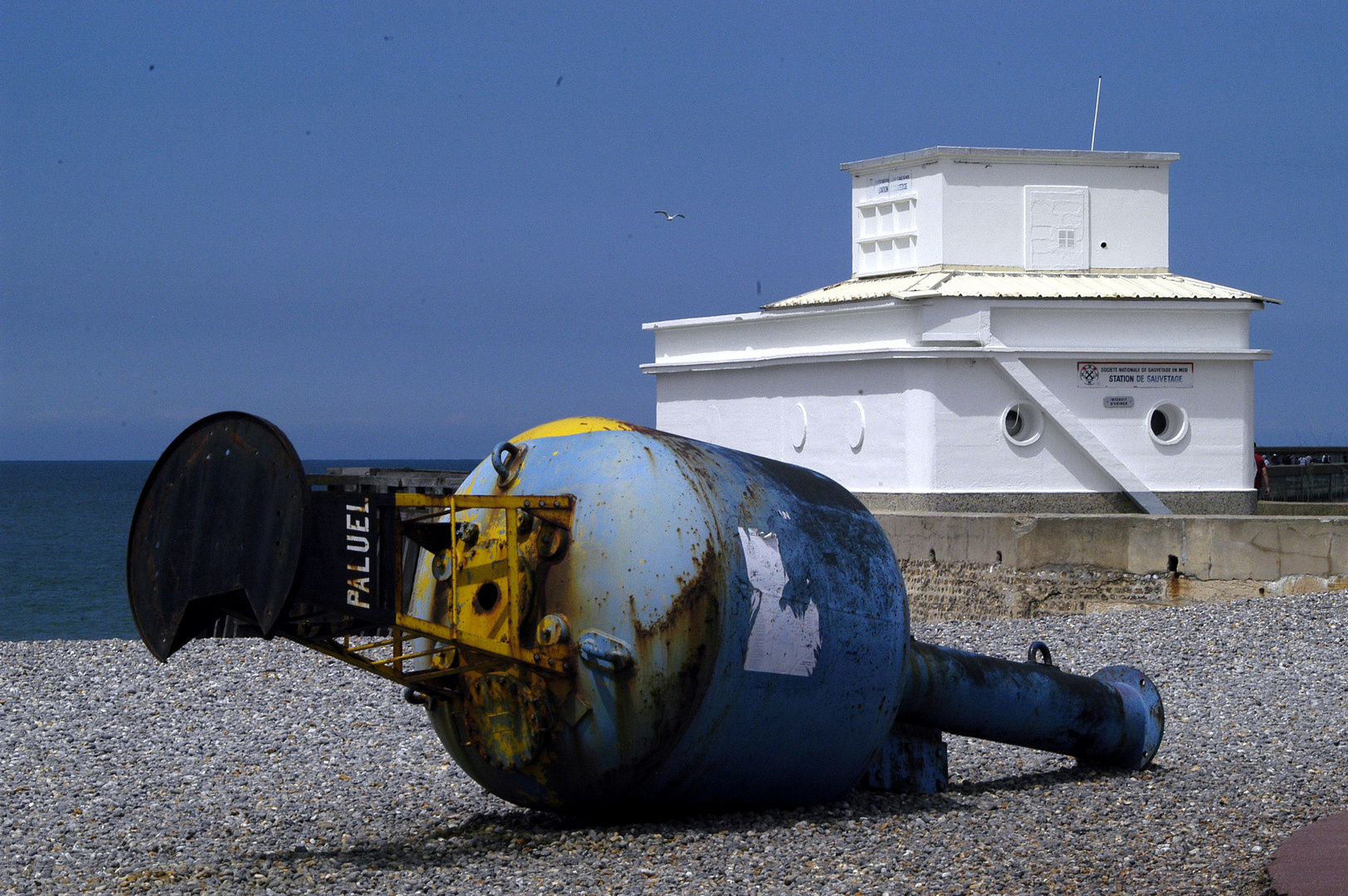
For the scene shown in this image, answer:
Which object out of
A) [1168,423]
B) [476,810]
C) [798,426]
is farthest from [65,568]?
[476,810]

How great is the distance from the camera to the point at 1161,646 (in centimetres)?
1362

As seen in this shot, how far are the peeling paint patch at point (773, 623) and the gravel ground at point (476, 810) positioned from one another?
0.74 m

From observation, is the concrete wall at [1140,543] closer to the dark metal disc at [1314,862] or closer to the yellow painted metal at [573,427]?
the dark metal disc at [1314,862]

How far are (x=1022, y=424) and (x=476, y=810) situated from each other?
15.8 metres

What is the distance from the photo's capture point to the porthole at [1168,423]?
21.9 metres

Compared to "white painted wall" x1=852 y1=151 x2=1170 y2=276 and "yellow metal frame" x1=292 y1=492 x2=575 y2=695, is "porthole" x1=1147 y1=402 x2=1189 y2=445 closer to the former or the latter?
"white painted wall" x1=852 y1=151 x2=1170 y2=276

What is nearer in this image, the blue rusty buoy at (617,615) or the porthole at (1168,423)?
the blue rusty buoy at (617,615)

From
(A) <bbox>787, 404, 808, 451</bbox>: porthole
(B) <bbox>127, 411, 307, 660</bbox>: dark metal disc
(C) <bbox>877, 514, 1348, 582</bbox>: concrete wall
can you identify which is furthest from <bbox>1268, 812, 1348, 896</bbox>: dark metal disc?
(A) <bbox>787, 404, 808, 451</bbox>: porthole

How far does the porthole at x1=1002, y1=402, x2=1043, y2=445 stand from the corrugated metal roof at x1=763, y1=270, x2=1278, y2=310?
1607mm

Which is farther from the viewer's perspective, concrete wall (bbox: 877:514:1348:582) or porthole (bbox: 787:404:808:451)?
porthole (bbox: 787:404:808:451)

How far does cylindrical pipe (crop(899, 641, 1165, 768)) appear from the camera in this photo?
7250mm

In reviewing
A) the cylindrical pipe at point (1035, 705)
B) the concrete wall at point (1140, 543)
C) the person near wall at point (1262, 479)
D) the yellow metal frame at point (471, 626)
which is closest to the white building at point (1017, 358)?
the concrete wall at point (1140, 543)

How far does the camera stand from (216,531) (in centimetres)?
555

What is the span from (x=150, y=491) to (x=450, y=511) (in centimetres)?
115
